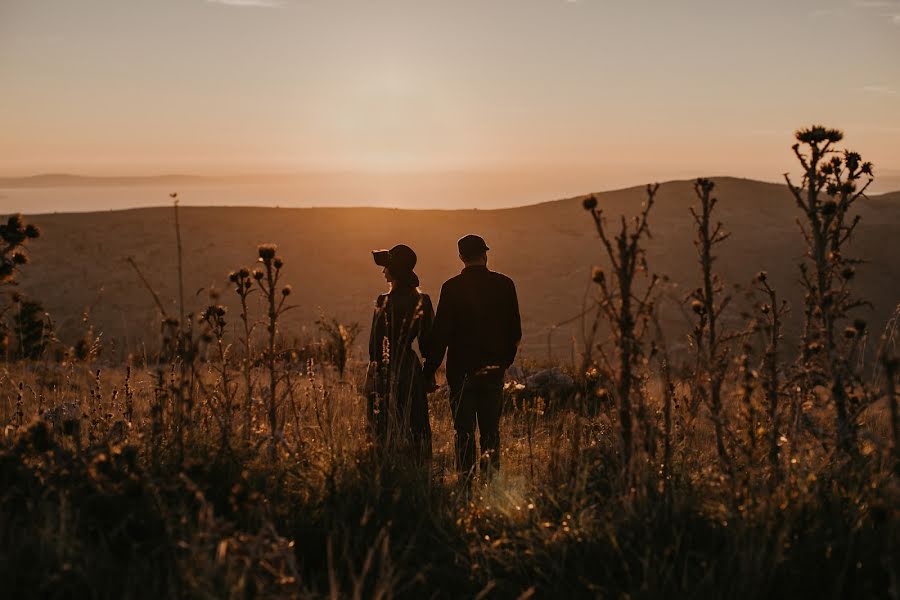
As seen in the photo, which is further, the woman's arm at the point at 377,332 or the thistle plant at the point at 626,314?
the woman's arm at the point at 377,332

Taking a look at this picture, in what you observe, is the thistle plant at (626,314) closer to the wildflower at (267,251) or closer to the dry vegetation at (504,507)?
the dry vegetation at (504,507)

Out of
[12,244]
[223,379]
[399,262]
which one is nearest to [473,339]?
[399,262]

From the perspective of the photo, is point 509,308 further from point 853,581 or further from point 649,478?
point 853,581

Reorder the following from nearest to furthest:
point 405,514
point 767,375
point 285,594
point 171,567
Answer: point 285,594, point 171,567, point 405,514, point 767,375

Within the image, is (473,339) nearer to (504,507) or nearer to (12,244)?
(504,507)

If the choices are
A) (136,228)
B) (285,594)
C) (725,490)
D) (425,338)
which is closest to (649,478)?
(725,490)

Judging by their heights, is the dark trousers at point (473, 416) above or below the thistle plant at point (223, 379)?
below

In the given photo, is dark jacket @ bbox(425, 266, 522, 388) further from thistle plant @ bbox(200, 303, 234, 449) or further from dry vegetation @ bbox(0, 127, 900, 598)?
thistle plant @ bbox(200, 303, 234, 449)

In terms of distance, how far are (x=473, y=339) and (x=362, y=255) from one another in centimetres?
2925

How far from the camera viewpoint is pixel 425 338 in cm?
598

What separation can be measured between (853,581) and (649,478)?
93 cm

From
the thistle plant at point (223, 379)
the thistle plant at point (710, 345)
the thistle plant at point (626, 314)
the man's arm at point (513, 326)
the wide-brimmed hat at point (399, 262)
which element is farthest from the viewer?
the man's arm at point (513, 326)

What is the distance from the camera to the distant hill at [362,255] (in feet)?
86.8

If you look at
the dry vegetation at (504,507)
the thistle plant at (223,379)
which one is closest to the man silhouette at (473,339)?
the dry vegetation at (504,507)
